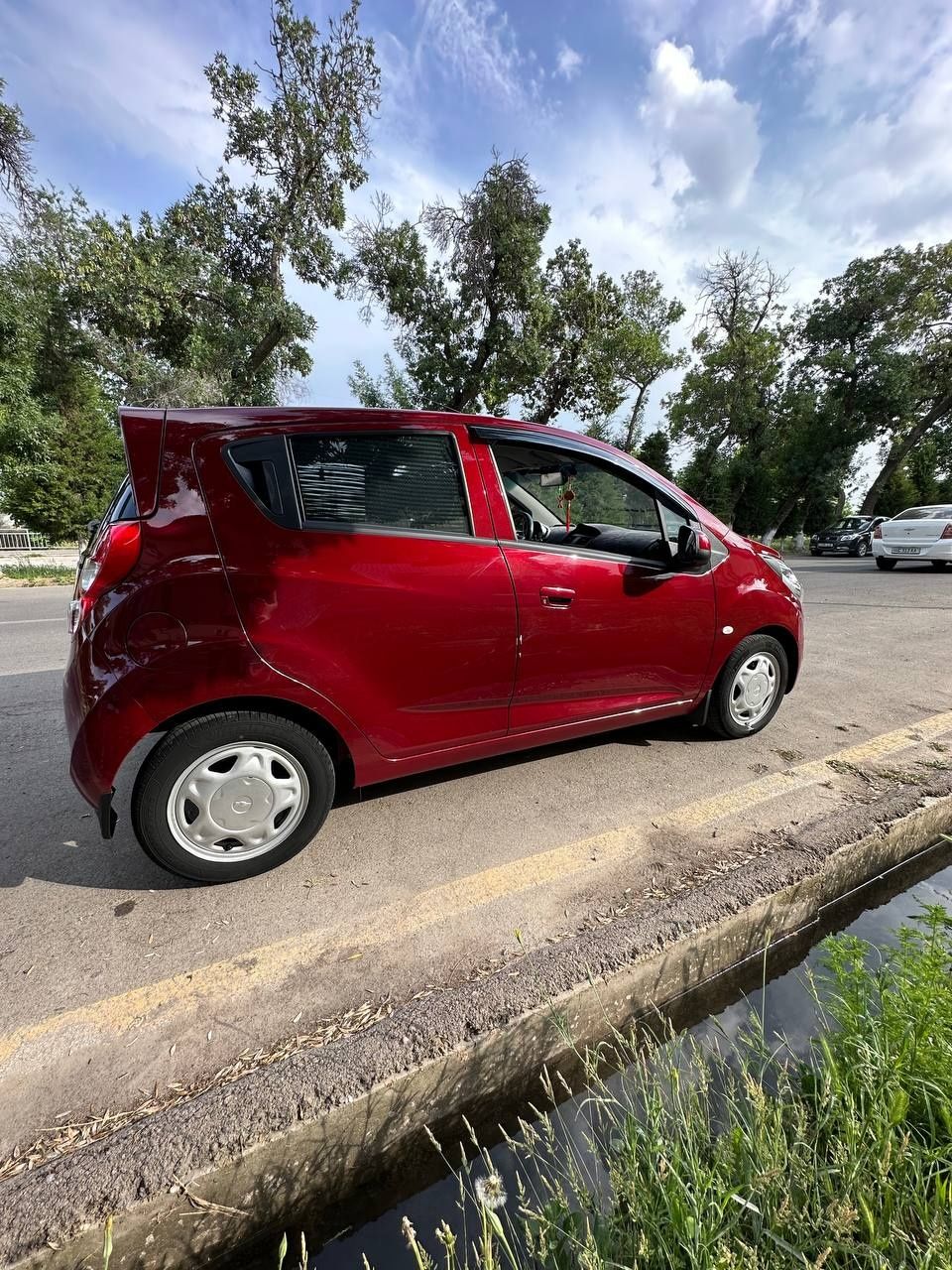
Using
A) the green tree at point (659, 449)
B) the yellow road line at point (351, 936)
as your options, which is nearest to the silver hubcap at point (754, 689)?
the yellow road line at point (351, 936)

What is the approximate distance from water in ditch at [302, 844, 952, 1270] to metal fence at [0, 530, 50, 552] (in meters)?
19.9

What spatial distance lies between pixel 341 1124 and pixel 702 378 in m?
29.1

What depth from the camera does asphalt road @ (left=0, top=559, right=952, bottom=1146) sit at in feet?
5.03

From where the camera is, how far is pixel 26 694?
4164mm

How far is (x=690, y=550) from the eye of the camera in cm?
278

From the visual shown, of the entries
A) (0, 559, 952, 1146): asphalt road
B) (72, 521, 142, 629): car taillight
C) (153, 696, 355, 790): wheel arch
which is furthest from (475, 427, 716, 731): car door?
(72, 521, 142, 629): car taillight

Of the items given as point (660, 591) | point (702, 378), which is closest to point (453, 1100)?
point (660, 591)

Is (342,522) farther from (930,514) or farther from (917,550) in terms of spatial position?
(930,514)

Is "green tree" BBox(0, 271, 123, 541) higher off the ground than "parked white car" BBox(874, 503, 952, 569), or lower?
higher

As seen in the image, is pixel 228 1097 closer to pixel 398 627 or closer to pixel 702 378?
pixel 398 627

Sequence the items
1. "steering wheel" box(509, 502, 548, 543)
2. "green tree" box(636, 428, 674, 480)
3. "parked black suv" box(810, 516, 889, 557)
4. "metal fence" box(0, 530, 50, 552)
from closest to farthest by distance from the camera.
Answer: "steering wheel" box(509, 502, 548, 543) → "metal fence" box(0, 530, 50, 552) → "parked black suv" box(810, 516, 889, 557) → "green tree" box(636, 428, 674, 480)

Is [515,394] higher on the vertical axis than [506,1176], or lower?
higher

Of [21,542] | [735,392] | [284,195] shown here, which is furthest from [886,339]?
[21,542]

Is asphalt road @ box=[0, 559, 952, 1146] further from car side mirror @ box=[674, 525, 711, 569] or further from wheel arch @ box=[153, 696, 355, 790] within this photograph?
car side mirror @ box=[674, 525, 711, 569]
